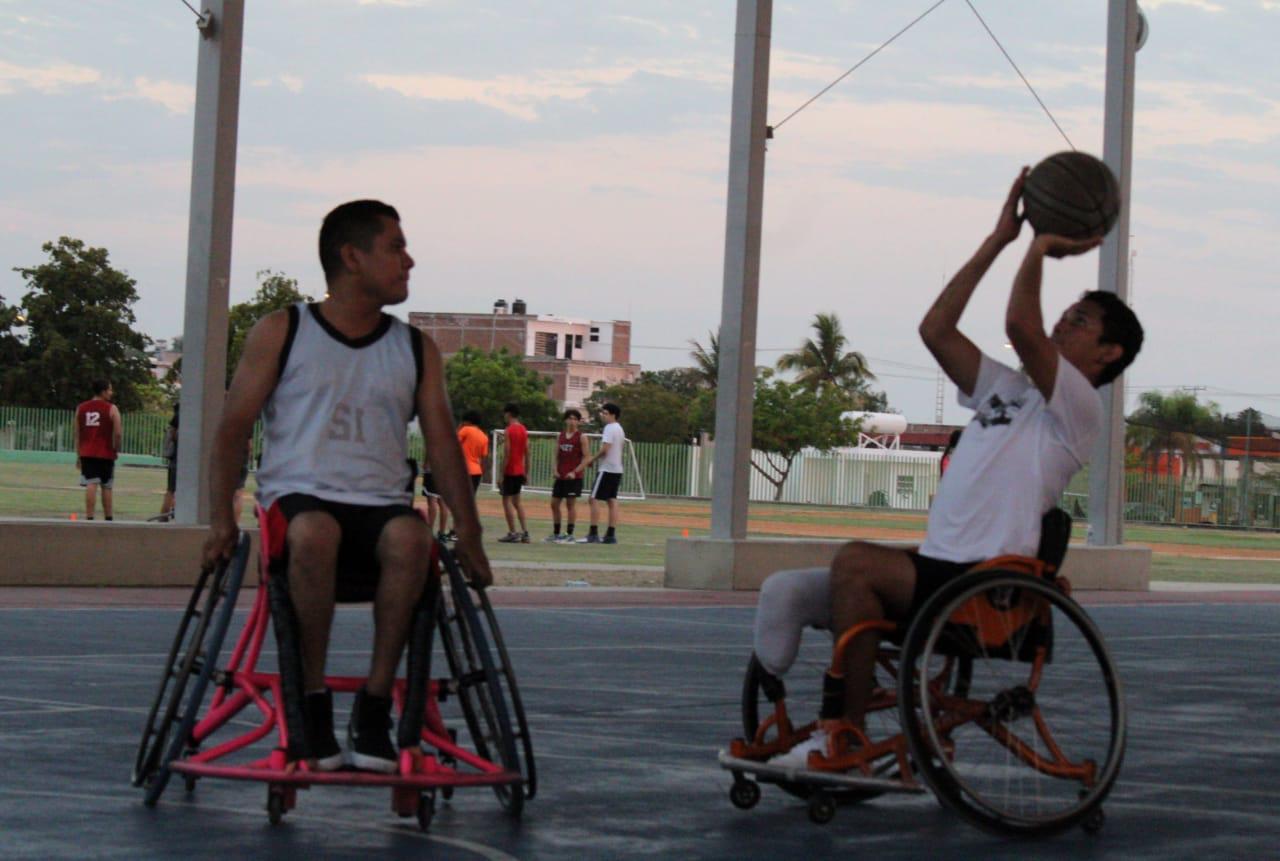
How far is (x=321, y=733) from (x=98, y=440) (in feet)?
61.6

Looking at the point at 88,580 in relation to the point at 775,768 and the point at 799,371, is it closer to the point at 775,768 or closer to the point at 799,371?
the point at 775,768

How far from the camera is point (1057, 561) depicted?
586 cm

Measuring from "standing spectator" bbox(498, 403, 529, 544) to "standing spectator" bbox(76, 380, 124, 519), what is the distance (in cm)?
489

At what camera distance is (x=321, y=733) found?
5434mm

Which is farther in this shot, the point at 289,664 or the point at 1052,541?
the point at 1052,541

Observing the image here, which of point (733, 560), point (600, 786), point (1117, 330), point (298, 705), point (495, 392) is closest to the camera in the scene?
point (298, 705)

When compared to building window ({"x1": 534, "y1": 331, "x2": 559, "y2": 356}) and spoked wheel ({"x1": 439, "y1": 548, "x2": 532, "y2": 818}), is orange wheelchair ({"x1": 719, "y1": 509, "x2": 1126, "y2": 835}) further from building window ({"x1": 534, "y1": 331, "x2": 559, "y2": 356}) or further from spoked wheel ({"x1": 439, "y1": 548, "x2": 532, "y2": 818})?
building window ({"x1": 534, "y1": 331, "x2": 559, "y2": 356})

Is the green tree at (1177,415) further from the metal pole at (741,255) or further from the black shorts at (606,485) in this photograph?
the metal pole at (741,255)

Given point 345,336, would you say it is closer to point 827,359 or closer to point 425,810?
point 425,810

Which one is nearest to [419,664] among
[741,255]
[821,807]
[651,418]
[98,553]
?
[821,807]

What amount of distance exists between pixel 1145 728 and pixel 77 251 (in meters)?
43.3

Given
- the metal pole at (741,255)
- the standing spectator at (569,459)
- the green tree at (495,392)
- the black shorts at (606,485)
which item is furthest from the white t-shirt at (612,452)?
the green tree at (495,392)

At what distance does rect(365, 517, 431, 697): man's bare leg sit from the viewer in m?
5.51

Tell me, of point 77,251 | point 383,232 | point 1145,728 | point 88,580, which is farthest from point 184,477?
point 77,251
